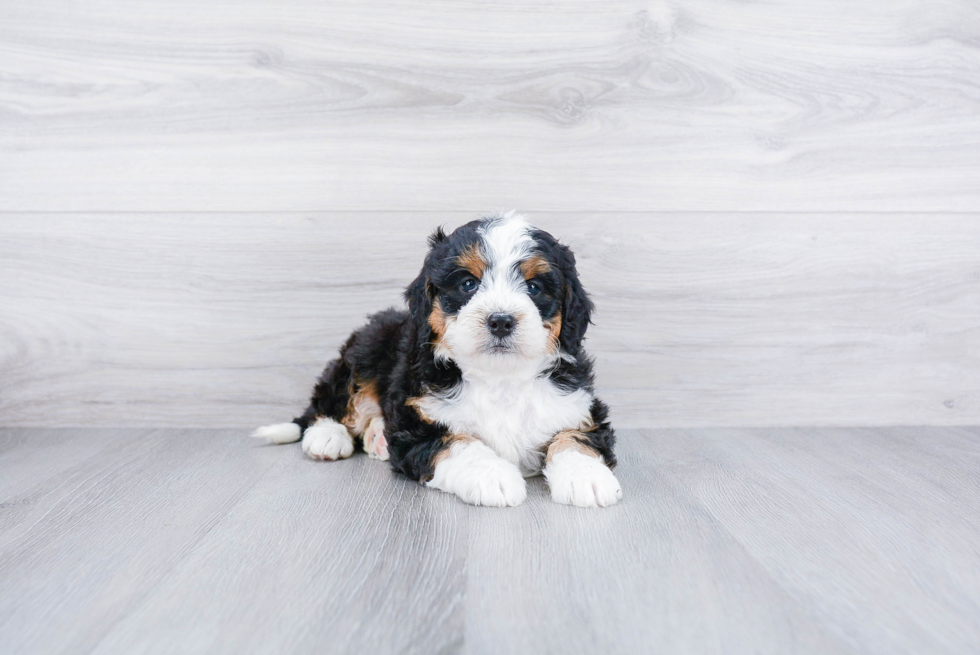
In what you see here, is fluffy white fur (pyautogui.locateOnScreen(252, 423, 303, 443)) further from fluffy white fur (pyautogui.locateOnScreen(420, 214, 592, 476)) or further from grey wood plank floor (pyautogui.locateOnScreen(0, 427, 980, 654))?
fluffy white fur (pyautogui.locateOnScreen(420, 214, 592, 476))

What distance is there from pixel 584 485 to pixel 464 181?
1.37 meters

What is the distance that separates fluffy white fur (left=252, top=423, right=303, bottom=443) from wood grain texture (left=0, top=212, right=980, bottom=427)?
276 mm

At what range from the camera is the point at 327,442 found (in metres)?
2.28

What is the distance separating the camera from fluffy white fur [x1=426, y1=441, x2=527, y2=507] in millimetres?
1745

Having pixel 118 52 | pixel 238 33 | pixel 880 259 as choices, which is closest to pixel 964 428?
pixel 880 259

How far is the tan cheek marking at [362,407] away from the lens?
2.35m

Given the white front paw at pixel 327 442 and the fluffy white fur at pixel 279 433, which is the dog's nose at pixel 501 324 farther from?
the fluffy white fur at pixel 279 433

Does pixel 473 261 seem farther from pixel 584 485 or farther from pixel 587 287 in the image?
pixel 587 287

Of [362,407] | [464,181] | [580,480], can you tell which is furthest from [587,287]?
[580,480]

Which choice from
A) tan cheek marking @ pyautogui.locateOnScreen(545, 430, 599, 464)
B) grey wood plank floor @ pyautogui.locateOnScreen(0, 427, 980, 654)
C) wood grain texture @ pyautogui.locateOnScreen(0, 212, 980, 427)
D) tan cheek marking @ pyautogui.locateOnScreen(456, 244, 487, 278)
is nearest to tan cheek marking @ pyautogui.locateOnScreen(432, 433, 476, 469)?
grey wood plank floor @ pyautogui.locateOnScreen(0, 427, 980, 654)

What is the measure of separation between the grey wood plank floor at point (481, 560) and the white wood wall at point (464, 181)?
599 millimetres

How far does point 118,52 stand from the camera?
8.66 feet

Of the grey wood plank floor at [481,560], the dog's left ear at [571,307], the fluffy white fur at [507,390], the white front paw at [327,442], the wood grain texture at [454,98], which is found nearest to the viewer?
the grey wood plank floor at [481,560]

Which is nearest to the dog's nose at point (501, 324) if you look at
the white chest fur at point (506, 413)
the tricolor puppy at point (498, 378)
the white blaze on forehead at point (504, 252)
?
the tricolor puppy at point (498, 378)
